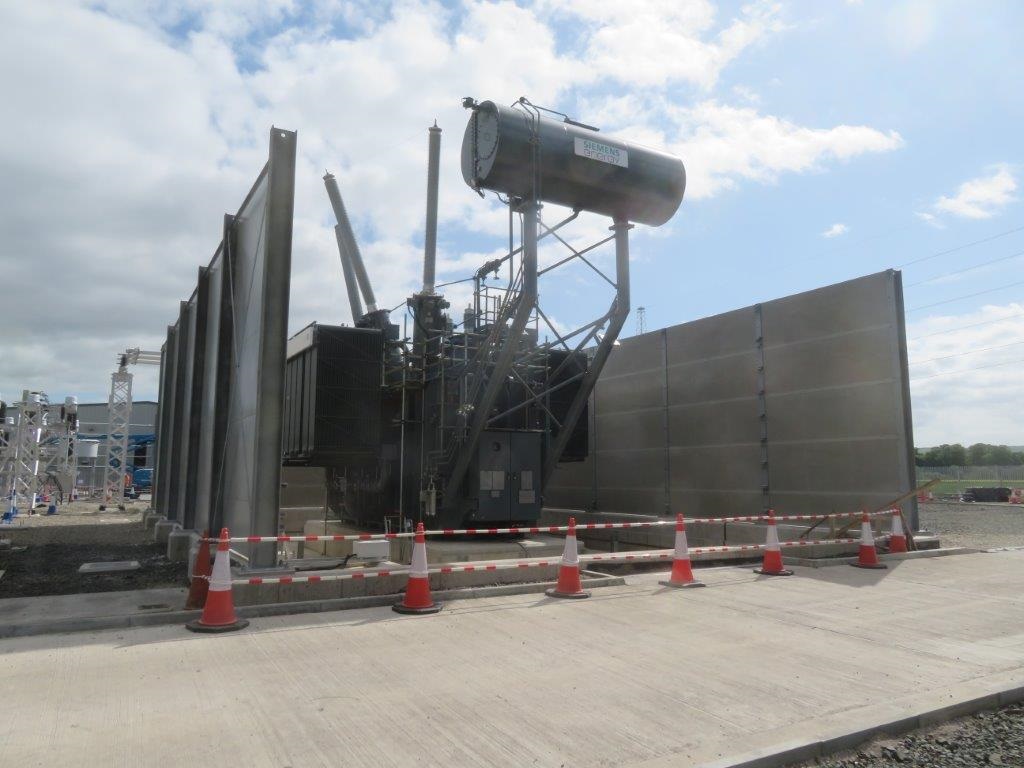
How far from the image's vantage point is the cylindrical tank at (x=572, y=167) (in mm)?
12711

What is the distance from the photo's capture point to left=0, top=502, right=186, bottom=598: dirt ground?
32.8 ft

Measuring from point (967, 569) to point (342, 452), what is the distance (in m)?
10.3

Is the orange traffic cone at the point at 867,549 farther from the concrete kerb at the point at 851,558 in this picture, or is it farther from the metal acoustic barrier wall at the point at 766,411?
the metal acoustic barrier wall at the point at 766,411

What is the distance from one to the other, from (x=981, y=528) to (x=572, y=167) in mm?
16243

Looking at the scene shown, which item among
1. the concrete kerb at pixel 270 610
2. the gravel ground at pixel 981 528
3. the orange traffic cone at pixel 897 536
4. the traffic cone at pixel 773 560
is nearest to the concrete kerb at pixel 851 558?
the orange traffic cone at pixel 897 536

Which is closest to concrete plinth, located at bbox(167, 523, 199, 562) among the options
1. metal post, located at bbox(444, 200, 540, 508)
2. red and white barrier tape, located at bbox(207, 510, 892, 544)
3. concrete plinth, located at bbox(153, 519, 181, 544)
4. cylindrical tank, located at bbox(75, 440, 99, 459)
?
red and white barrier tape, located at bbox(207, 510, 892, 544)

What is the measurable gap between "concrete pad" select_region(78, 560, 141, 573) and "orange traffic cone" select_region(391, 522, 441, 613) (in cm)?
616

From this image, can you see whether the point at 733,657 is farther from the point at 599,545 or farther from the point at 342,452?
the point at 599,545

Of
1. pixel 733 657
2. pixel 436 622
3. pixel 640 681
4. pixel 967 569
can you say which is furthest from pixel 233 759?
pixel 967 569

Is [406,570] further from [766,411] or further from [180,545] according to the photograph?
[766,411]

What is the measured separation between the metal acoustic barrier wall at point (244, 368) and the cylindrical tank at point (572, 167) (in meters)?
4.33

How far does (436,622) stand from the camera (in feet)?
24.6

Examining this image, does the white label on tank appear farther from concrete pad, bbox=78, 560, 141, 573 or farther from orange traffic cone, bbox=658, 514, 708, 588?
concrete pad, bbox=78, 560, 141, 573

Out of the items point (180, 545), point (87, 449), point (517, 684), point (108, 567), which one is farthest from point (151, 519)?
point (87, 449)
